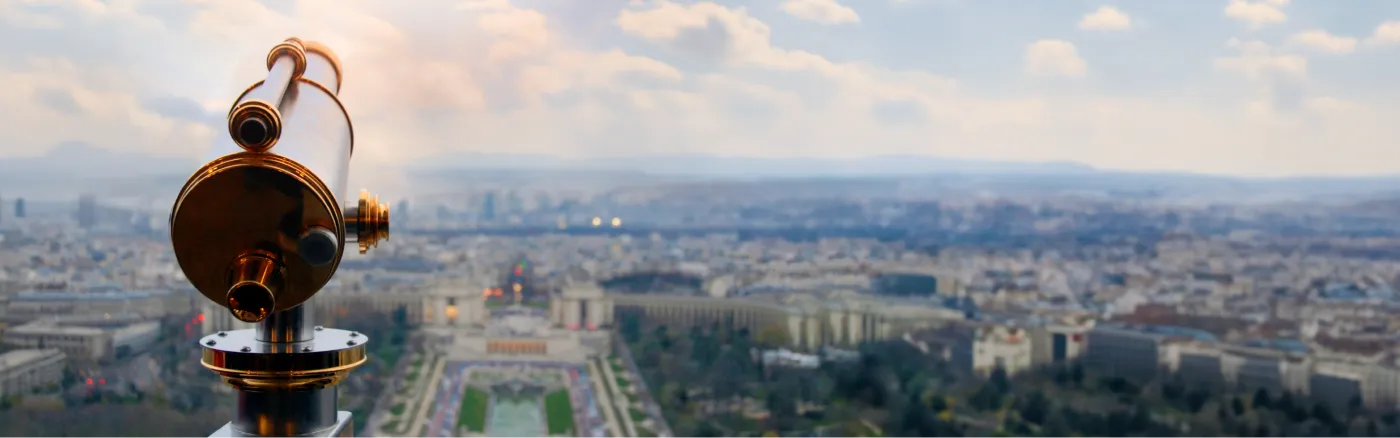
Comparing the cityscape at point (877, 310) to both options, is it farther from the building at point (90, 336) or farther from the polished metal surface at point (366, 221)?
the polished metal surface at point (366, 221)

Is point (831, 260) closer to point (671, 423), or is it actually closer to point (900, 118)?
point (900, 118)

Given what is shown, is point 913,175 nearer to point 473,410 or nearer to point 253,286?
point 473,410

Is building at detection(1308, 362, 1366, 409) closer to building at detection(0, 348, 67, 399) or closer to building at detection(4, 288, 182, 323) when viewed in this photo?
building at detection(4, 288, 182, 323)

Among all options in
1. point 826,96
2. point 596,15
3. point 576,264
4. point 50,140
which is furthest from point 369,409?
point 826,96

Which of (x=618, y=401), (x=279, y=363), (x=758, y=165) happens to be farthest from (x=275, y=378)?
(x=758, y=165)

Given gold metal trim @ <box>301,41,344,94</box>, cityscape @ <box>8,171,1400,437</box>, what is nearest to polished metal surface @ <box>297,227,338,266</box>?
gold metal trim @ <box>301,41,344,94</box>

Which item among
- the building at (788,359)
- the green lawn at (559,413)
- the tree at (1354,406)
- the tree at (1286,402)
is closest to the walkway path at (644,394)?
the green lawn at (559,413)
